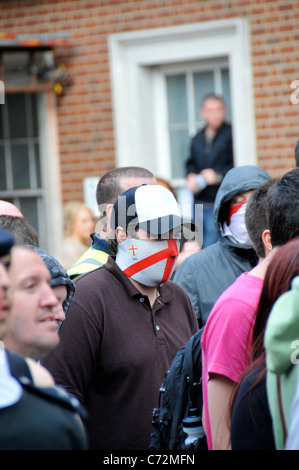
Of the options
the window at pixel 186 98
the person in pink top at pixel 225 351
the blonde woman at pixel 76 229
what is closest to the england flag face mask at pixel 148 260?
the person in pink top at pixel 225 351

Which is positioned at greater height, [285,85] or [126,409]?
[285,85]

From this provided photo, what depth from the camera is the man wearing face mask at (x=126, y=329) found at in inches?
118

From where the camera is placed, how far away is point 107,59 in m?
8.88

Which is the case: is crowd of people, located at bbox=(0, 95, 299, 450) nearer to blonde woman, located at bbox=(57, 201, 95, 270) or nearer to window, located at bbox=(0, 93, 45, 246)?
blonde woman, located at bbox=(57, 201, 95, 270)

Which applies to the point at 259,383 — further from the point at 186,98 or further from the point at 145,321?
the point at 186,98

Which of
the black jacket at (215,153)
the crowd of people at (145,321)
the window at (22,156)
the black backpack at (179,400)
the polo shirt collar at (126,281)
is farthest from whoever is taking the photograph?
the window at (22,156)

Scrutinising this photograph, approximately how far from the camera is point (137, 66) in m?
8.89

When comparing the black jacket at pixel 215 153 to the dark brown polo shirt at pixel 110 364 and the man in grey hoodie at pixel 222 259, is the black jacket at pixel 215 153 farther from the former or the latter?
the dark brown polo shirt at pixel 110 364

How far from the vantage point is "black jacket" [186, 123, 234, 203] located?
27.4ft
